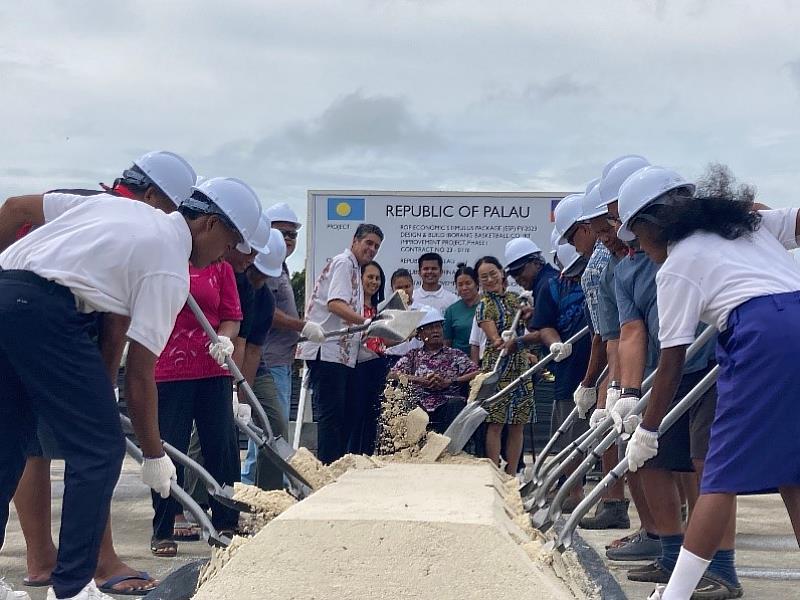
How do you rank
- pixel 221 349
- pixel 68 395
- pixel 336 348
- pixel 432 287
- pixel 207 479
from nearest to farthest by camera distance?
pixel 68 395 → pixel 207 479 → pixel 221 349 → pixel 336 348 → pixel 432 287

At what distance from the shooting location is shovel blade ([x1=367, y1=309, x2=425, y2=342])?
6.65 meters

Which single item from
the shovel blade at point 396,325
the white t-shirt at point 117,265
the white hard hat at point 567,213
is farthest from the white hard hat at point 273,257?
the white t-shirt at point 117,265

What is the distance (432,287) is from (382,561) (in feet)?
19.4

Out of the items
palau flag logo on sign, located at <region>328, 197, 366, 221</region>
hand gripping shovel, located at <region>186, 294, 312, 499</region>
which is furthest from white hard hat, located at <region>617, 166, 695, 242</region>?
palau flag logo on sign, located at <region>328, 197, 366, 221</region>

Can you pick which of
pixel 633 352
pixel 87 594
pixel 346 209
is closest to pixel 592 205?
pixel 633 352

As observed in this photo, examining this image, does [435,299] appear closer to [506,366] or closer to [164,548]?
[506,366]

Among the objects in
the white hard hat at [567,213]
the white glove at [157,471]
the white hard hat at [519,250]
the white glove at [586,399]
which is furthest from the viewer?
the white hard hat at [519,250]

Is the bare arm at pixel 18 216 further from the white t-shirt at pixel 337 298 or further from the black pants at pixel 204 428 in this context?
the white t-shirt at pixel 337 298

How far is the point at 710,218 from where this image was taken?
3697 millimetres

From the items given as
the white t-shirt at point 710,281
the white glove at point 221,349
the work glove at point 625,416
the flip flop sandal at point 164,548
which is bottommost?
the flip flop sandal at point 164,548

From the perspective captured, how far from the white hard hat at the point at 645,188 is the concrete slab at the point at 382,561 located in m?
1.32

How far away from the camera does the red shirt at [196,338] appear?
537 centimetres

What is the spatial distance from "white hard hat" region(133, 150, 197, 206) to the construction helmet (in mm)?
2829

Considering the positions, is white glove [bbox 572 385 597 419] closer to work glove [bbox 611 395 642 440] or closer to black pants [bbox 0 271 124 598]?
work glove [bbox 611 395 642 440]
